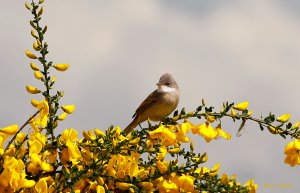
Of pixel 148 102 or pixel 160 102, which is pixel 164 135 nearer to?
pixel 160 102

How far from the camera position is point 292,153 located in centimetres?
376

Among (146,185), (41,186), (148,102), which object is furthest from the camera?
(148,102)

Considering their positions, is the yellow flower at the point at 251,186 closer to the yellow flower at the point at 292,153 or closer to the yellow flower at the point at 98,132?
the yellow flower at the point at 292,153

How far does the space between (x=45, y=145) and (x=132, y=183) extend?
1.78 ft

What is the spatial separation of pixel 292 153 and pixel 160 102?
11.9 feet

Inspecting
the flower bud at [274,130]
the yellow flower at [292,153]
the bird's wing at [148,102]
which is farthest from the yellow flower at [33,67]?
the bird's wing at [148,102]

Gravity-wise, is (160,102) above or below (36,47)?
above

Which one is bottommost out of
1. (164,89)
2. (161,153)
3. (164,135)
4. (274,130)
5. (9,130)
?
(9,130)

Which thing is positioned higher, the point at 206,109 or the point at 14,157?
the point at 206,109

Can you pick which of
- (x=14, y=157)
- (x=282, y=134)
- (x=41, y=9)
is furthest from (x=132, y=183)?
(x=41, y=9)

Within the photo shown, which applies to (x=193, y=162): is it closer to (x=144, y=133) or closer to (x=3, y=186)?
(x=144, y=133)

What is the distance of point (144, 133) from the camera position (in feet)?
12.3

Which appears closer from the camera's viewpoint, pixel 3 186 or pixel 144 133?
pixel 3 186

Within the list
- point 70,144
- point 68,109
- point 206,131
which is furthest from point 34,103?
point 206,131
